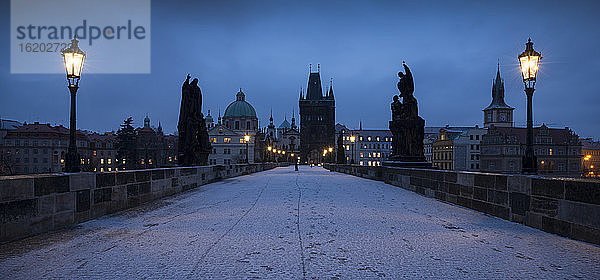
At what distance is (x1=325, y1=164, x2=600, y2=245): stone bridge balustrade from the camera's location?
5520 mm

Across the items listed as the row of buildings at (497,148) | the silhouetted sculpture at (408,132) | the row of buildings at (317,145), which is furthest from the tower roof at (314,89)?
the silhouetted sculpture at (408,132)

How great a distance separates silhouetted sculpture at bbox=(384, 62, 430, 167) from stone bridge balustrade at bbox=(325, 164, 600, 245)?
25.2 feet

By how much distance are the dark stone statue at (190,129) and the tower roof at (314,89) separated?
10791 cm

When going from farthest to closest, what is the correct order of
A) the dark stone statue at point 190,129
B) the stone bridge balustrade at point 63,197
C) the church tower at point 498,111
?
the church tower at point 498,111 → the dark stone statue at point 190,129 → the stone bridge balustrade at point 63,197

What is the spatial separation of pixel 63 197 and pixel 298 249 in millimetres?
4451

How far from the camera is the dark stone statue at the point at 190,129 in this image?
1811 centimetres

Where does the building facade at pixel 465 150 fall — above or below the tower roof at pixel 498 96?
below

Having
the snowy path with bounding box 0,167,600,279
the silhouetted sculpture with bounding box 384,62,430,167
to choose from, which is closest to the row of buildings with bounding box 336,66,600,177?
the silhouetted sculpture with bounding box 384,62,430,167

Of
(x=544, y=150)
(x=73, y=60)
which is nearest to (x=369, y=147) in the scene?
(x=544, y=150)

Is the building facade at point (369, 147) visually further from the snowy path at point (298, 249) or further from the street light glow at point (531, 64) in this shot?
the snowy path at point (298, 249)

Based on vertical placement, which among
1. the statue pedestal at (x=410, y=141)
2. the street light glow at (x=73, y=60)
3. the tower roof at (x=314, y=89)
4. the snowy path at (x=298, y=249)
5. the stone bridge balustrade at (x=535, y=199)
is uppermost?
the tower roof at (x=314, y=89)

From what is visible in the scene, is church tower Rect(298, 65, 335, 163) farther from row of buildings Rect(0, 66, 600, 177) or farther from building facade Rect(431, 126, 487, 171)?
building facade Rect(431, 126, 487, 171)

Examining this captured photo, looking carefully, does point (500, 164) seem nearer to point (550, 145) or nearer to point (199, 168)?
point (550, 145)

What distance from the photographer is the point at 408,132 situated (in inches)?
753
